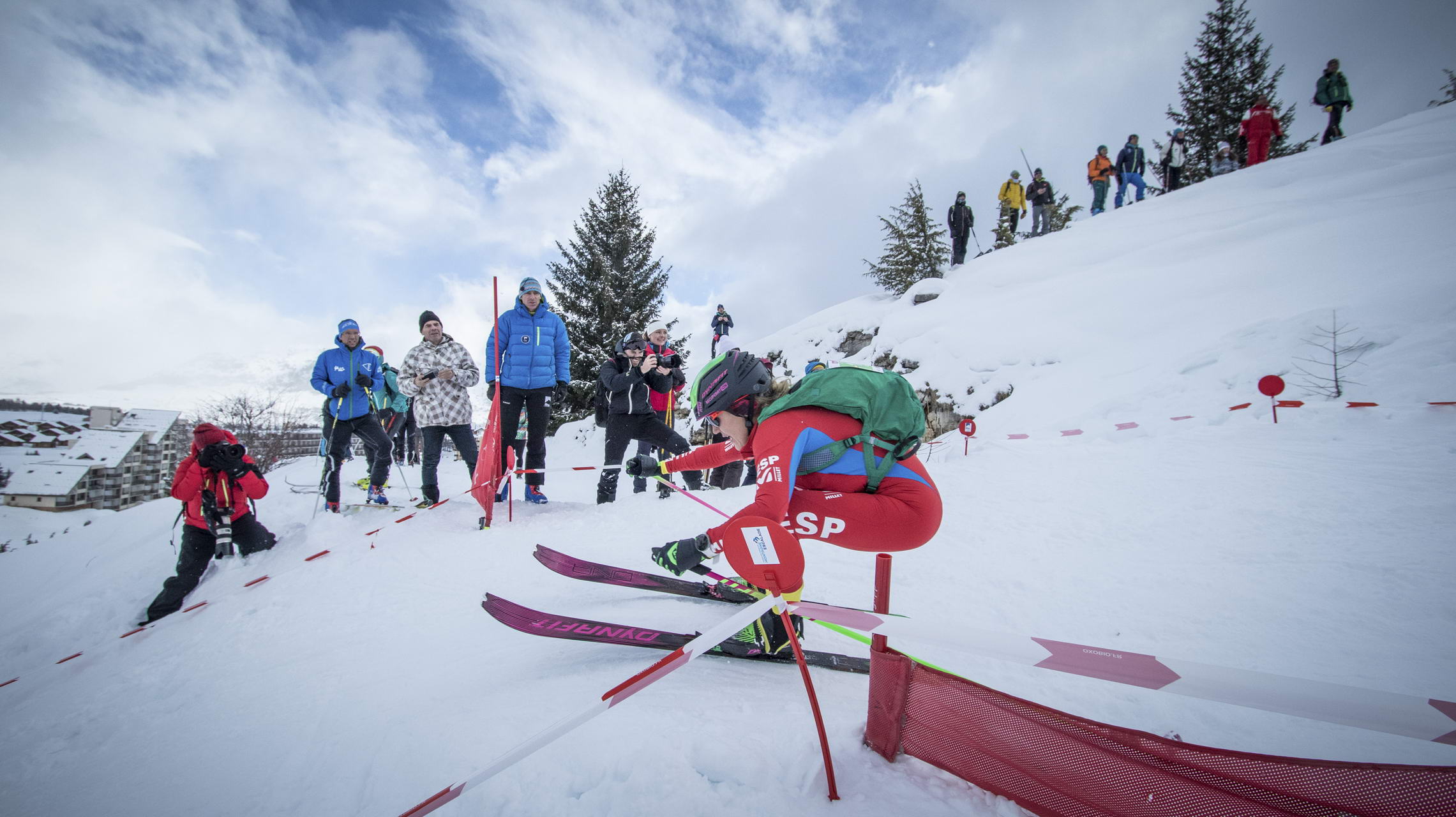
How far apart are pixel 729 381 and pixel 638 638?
132 centimetres

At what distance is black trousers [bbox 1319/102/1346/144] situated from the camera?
12.8 metres

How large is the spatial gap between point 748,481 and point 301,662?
483cm

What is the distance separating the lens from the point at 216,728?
201 centimetres

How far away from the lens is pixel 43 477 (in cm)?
2702

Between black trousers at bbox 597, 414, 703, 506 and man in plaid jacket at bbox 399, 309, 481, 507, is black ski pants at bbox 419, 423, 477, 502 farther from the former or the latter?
black trousers at bbox 597, 414, 703, 506

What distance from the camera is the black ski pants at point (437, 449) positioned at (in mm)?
5383

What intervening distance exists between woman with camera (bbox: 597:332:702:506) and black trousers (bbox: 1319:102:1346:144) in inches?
754

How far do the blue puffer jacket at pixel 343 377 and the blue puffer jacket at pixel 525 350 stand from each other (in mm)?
1458

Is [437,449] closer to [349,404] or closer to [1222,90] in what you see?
[349,404]

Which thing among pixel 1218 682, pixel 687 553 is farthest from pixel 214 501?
pixel 1218 682

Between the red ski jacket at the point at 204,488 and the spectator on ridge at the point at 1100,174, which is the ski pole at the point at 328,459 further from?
the spectator on ridge at the point at 1100,174

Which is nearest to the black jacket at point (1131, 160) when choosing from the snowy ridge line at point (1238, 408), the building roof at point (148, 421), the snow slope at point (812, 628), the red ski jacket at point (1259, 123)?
the red ski jacket at point (1259, 123)

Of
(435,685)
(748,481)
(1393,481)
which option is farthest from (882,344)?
(435,685)

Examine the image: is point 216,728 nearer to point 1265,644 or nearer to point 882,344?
point 1265,644
